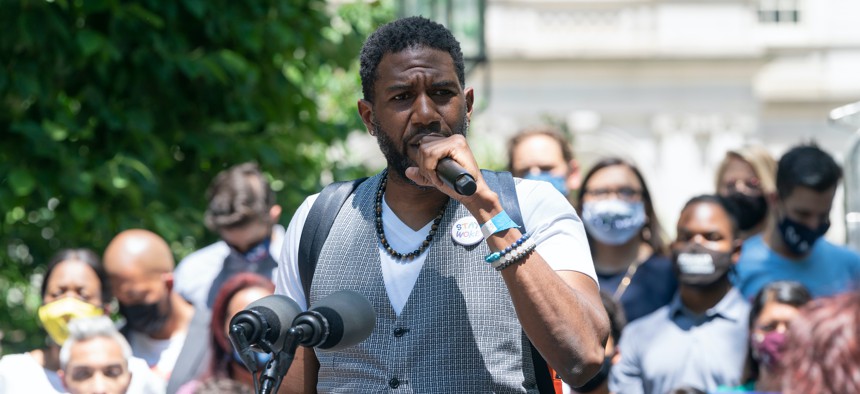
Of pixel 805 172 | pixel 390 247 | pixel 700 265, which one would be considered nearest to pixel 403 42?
pixel 390 247

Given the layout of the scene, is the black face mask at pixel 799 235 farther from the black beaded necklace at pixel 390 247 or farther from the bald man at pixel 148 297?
the black beaded necklace at pixel 390 247

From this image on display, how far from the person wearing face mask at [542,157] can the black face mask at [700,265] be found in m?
0.61

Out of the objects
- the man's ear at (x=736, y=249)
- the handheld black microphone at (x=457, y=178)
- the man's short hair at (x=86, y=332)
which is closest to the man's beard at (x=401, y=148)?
the handheld black microphone at (x=457, y=178)

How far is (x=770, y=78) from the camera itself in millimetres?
35594

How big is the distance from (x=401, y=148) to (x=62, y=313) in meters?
3.41

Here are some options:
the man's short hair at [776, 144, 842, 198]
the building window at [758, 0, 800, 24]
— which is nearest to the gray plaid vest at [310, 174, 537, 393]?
the man's short hair at [776, 144, 842, 198]

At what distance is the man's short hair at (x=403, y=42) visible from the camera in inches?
138

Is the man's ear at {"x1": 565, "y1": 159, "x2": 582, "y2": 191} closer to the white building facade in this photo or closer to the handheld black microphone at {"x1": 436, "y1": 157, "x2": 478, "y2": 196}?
the handheld black microphone at {"x1": 436, "y1": 157, "x2": 478, "y2": 196}

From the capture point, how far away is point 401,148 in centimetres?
346

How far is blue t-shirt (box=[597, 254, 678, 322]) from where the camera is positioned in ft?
22.7

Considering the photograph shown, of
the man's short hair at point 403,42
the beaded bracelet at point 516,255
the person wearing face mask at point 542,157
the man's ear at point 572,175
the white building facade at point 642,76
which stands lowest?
the white building facade at point 642,76

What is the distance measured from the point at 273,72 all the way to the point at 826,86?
28.6 m

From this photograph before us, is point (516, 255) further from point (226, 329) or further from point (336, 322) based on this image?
point (226, 329)

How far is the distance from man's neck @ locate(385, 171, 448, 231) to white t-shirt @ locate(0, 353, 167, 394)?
270cm
